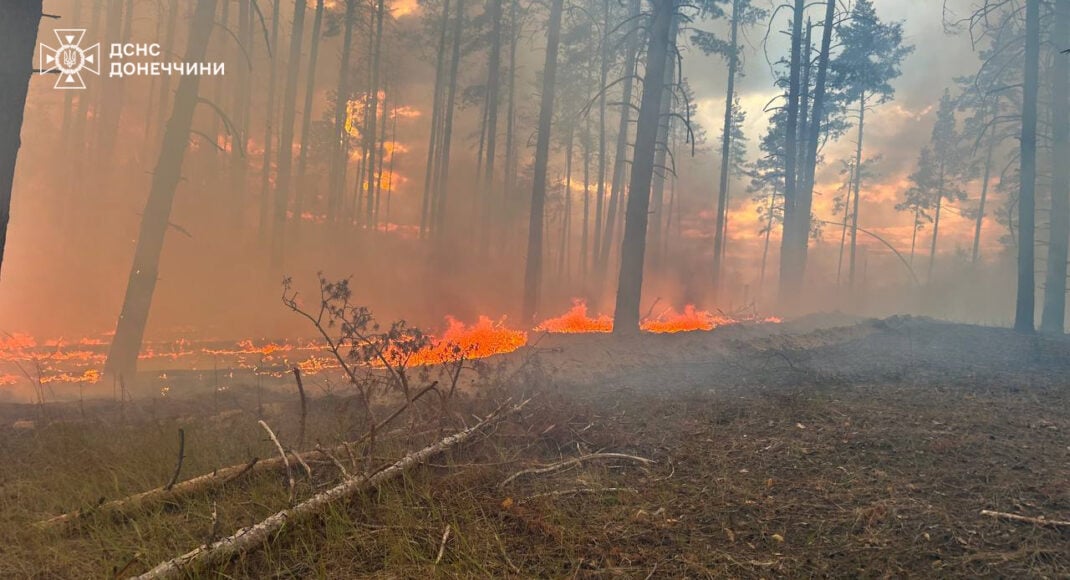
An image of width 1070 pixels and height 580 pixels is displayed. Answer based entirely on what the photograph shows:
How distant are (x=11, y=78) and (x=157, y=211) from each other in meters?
5.84

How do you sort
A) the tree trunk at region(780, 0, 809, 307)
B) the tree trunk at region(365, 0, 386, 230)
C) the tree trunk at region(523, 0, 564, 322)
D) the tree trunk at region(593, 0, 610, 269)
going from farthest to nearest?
the tree trunk at region(365, 0, 386, 230) → the tree trunk at region(593, 0, 610, 269) → the tree trunk at region(780, 0, 809, 307) → the tree trunk at region(523, 0, 564, 322)

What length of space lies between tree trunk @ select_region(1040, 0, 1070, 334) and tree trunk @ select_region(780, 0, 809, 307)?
22.7ft

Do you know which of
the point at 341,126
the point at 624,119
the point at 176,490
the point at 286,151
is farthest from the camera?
the point at 341,126

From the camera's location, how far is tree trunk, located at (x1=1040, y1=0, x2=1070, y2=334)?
15492 millimetres

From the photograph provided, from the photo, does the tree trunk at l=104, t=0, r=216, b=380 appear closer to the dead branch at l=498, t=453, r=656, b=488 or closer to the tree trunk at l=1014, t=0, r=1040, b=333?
the dead branch at l=498, t=453, r=656, b=488

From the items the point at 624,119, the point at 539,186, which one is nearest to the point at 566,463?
the point at 539,186

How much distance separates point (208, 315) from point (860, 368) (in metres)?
19.9

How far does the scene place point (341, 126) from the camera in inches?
1103

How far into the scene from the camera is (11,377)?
36.0ft

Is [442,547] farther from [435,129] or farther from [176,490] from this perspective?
[435,129]

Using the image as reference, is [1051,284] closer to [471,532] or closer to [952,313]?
[471,532]

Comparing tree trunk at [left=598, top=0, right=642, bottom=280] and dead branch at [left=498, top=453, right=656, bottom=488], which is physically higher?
tree trunk at [left=598, top=0, right=642, bottom=280]

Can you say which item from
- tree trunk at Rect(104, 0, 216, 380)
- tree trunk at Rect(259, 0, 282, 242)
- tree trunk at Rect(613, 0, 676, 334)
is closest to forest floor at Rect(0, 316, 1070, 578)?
tree trunk at Rect(104, 0, 216, 380)

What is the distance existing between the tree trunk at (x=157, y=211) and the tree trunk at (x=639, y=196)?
8913 millimetres
